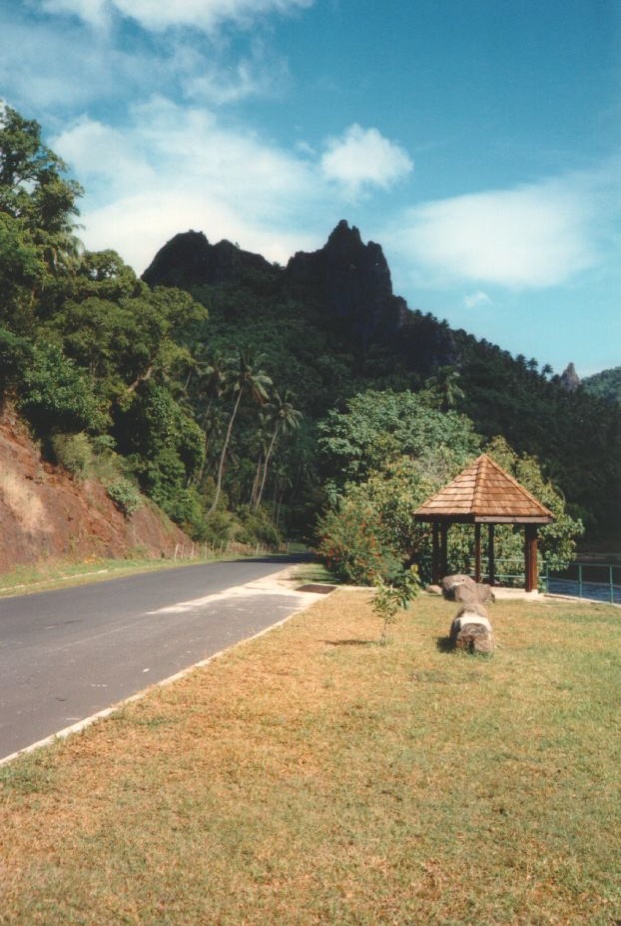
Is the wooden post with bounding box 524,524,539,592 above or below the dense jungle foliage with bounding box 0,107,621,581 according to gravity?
below

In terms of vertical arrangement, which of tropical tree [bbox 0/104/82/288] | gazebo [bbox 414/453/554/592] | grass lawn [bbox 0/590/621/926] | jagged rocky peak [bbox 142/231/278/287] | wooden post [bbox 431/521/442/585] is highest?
jagged rocky peak [bbox 142/231/278/287]

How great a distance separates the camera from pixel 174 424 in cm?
4272

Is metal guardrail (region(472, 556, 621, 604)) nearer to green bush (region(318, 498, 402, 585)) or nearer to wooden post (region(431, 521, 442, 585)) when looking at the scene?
wooden post (region(431, 521, 442, 585))

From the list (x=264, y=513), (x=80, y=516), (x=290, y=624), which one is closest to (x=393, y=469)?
(x=80, y=516)

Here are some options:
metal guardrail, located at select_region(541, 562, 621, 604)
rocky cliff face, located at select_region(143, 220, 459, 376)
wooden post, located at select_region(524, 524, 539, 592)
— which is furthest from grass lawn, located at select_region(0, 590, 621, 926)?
rocky cliff face, located at select_region(143, 220, 459, 376)

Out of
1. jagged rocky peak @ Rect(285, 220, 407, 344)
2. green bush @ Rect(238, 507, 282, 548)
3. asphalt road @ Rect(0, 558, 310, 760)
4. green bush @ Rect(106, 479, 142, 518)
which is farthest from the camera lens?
jagged rocky peak @ Rect(285, 220, 407, 344)

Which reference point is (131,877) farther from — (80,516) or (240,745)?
(80,516)

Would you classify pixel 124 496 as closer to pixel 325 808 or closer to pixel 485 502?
pixel 485 502

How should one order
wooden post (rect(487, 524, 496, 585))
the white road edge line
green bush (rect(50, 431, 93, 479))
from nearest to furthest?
the white road edge line → wooden post (rect(487, 524, 496, 585)) → green bush (rect(50, 431, 93, 479))

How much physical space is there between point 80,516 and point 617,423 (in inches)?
2429

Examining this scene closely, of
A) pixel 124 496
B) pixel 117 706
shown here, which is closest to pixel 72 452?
pixel 124 496

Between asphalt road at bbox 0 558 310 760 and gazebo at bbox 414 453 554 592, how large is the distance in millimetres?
4920

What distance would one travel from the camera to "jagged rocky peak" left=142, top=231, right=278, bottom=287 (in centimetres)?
15438

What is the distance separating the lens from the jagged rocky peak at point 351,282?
134 meters
